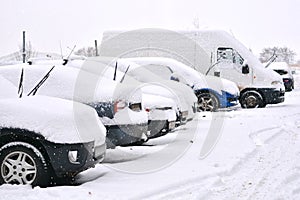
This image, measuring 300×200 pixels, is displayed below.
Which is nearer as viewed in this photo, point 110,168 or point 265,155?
point 110,168

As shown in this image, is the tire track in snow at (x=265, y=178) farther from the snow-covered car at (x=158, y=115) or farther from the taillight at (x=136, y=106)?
the taillight at (x=136, y=106)

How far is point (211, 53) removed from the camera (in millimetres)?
17625

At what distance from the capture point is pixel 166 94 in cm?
953

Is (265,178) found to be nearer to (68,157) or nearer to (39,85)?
(68,157)

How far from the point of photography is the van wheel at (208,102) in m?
14.1

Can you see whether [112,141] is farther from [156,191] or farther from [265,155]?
[265,155]

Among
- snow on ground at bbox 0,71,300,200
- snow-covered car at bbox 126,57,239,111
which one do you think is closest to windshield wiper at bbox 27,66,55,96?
snow on ground at bbox 0,71,300,200

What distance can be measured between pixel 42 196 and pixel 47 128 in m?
0.82

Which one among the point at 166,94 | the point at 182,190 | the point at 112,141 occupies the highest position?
the point at 166,94

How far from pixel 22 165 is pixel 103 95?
1.91 meters

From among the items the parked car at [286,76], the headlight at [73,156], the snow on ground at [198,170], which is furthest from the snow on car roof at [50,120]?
the parked car at [286,76]

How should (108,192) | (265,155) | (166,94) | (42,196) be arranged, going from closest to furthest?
(42,196)
(108,192)
(265,155)
(166,94)

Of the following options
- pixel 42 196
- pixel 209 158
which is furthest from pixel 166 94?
pixel 42 196

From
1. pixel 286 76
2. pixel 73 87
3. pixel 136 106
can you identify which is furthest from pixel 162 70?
pixel 286 76
